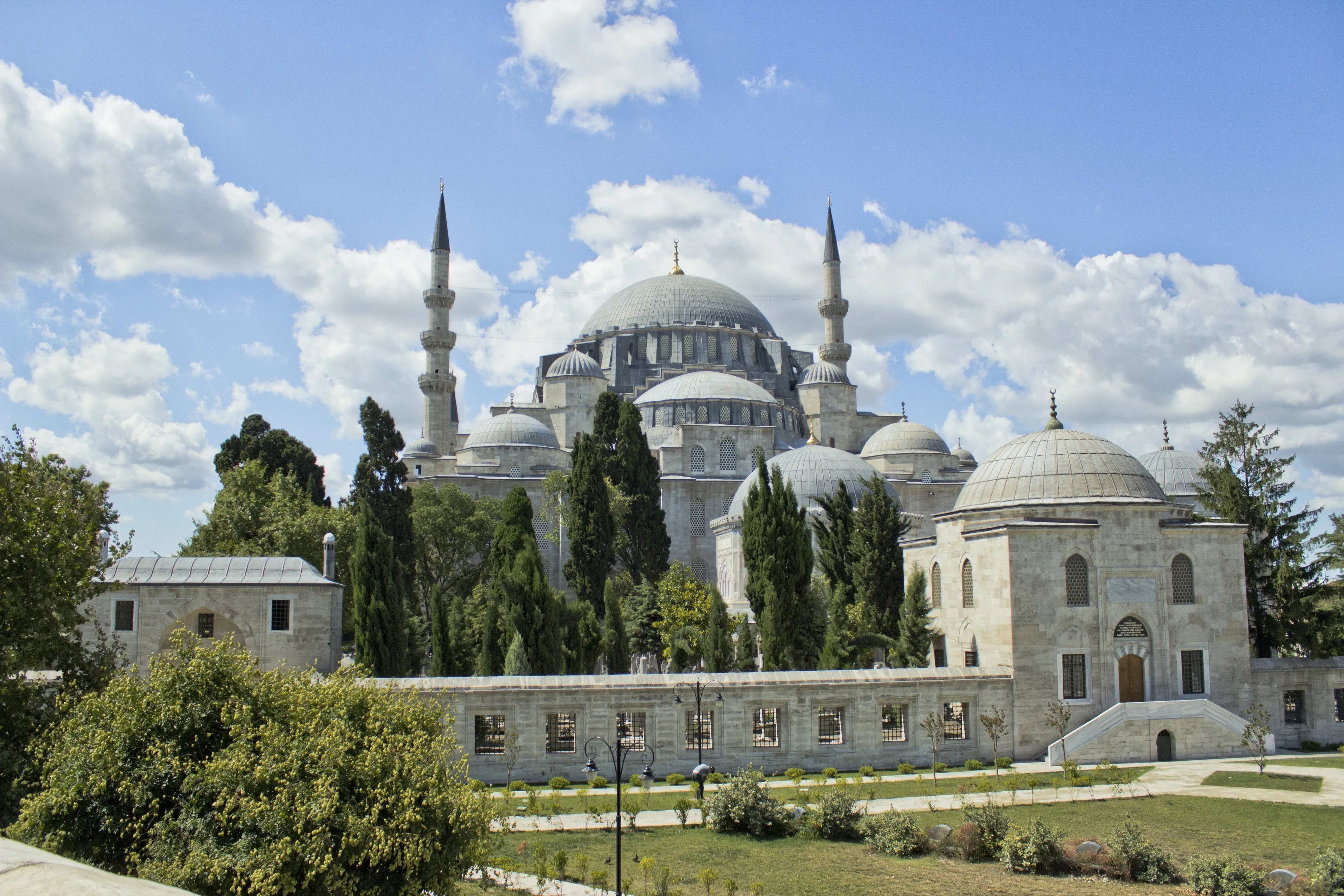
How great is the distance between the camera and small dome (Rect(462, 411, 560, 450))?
4272cm

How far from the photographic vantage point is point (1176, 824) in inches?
538

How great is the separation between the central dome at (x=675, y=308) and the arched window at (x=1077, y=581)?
34996 mm

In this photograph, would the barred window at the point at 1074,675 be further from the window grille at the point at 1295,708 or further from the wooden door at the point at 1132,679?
the window grille at the point at 1295,708

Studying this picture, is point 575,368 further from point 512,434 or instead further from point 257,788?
point 257,788

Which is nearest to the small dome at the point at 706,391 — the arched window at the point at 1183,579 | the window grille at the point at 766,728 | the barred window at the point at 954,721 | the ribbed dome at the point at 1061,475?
the ribbed dome at the point at 1061,475

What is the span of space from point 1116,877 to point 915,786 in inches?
224

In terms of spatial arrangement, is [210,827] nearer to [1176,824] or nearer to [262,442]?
[1176,824]

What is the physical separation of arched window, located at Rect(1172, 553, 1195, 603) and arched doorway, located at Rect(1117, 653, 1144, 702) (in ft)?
5.09

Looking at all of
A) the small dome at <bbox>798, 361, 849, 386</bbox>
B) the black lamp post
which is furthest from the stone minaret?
the black lamp post

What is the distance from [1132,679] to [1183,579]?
89.7 inches

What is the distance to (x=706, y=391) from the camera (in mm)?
45156

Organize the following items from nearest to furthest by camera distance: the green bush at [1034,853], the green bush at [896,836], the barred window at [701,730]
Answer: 1. the green bush at [1034,853]
2. the green bush at [896,836]
3. the barred window at [701,730]

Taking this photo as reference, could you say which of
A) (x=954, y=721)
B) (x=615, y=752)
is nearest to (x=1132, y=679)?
(x=954, y=721)

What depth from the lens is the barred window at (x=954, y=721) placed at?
63.1 ft
